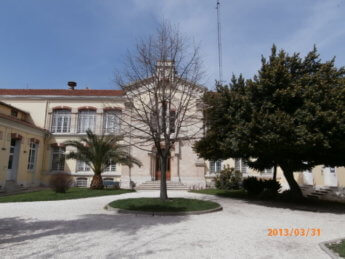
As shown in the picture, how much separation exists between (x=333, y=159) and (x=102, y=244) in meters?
11.9

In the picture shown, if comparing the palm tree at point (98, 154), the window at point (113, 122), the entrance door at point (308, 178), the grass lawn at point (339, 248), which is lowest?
the grass lawn at point (339, 248)

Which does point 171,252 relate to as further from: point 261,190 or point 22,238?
point 261,190

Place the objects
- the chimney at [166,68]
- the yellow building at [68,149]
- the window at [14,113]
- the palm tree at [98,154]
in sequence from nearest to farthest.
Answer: the chimney at [166,68], the palm tree at [98,154], the yellow building at [68,149], the window at [14,113]

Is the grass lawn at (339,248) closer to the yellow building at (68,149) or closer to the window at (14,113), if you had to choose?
the yellow building at (68,149)

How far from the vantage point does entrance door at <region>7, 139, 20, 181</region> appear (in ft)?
61.1

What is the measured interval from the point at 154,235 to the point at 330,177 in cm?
1784

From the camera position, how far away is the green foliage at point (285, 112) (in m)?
9.73

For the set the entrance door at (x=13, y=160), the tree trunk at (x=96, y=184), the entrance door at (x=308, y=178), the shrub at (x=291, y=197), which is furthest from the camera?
the entrance door at (x=308, y=178)

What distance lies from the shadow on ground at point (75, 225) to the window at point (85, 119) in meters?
16.0

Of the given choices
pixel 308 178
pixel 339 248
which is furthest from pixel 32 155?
pixel 308 178

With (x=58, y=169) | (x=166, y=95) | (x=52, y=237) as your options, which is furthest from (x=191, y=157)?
(x=52, y=237)

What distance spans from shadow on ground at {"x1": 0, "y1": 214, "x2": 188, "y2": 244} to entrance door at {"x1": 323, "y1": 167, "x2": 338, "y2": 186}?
50.8 feet

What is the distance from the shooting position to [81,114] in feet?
77.7

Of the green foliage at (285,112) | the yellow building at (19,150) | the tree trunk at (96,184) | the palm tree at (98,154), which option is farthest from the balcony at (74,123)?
the green foliage at (285,112)
